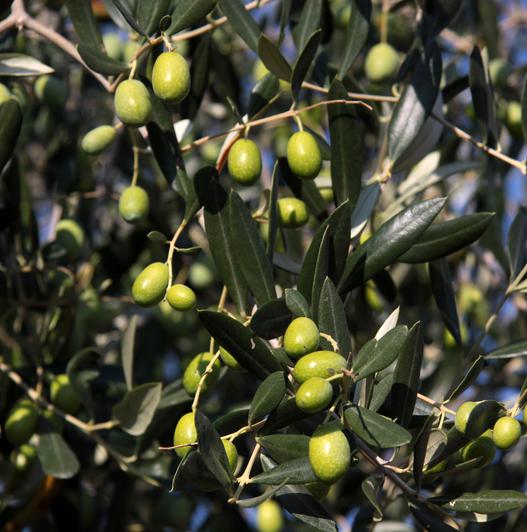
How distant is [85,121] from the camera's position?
3061mm

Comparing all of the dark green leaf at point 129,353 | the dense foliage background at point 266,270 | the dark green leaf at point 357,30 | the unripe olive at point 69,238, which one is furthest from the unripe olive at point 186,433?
the unripe olive at point 69,238

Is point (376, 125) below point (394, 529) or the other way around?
the other way around

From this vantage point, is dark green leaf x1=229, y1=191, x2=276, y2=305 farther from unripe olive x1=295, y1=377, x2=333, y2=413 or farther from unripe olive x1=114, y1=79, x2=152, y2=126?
unripe olive x1=295, y1=377, x2=333, y2=413

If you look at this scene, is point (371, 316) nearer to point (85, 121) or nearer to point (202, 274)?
point (202, 274)

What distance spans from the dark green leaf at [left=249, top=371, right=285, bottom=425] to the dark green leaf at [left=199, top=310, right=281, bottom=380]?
0.05 metres

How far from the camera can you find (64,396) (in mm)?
1961

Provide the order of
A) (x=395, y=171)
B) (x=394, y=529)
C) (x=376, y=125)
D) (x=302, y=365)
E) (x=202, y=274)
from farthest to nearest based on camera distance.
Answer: (x=202, y=274) < (x=394, y=529) < (x=376, y=125) < (x=395, y=171) < (x=302, y=365)

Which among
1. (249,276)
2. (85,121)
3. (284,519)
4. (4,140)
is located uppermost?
(4,140)

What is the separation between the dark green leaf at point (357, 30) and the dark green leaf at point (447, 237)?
1.42ft

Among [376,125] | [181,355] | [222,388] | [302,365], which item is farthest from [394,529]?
[302,365]

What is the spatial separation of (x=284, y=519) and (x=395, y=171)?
1366 millimetres

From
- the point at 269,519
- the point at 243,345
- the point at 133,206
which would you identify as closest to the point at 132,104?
the point at 133,206

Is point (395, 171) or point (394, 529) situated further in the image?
point (394, 529)

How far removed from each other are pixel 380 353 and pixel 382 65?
1.11 m
